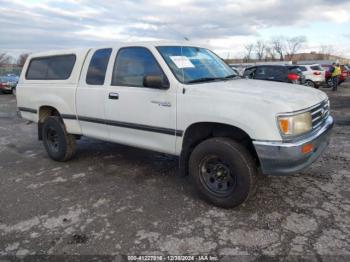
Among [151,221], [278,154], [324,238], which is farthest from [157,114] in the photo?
[324,238]

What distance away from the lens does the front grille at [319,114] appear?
11.5 feet

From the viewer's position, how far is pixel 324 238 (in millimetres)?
3062

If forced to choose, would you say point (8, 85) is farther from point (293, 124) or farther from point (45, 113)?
point (293, 124)

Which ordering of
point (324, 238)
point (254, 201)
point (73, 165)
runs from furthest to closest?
1. point (73, 165)
2. point (254, 201)
3. point (324, 238)

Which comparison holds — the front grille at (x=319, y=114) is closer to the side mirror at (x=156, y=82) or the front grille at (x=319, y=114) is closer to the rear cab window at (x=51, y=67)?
the side mirror at (x=156, y=82)

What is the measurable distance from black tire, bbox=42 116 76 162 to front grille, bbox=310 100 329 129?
3.86 metres

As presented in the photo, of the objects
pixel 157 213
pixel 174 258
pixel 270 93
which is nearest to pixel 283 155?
pixel 270 93

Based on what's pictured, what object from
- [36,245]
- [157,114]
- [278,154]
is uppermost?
[157,114]

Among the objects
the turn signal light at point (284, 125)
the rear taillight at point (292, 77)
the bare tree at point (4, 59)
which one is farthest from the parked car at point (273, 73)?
the bare tree at point (4, 59)

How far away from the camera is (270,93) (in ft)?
11.3

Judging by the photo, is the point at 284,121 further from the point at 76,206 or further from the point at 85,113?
the point at 85,113

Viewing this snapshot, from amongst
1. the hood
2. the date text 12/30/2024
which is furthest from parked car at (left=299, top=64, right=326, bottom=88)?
the date text 12/30/2024

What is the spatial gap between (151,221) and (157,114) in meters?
1.31

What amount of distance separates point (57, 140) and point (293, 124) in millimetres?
4125
